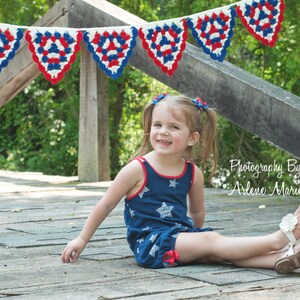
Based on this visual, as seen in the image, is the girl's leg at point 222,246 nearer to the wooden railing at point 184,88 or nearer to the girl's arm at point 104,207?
the girl's arm at point 104,207

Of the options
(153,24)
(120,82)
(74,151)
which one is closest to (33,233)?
(153,24)

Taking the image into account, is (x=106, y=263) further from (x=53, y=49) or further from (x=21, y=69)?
(x=21, y=69)

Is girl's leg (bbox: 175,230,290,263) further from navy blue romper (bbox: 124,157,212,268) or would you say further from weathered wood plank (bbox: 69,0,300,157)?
weathered wood plank (bbox: 69,0,300,157)

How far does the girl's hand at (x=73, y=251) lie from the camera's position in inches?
145

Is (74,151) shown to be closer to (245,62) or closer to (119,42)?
(245,62)

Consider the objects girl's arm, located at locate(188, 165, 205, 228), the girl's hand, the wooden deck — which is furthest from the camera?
girl's arm, located at locate(188, 165, 205, 228)

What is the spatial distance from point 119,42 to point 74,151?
5905mm

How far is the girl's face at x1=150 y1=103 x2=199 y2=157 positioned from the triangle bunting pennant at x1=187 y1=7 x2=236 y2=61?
1.42 metres

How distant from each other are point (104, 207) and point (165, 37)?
1.75 m

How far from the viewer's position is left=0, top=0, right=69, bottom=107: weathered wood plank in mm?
7156

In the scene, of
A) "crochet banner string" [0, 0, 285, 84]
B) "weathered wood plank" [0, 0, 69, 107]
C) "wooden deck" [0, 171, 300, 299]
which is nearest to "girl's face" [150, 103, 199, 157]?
"wooden deck" [0, 171, 300, 299]

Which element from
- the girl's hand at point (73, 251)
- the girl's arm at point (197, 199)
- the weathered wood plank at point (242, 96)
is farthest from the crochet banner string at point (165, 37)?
the girl's hand at point (73, 251)

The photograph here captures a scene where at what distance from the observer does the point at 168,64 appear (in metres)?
5.21

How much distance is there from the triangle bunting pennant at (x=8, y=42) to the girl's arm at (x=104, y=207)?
1.45 metres
